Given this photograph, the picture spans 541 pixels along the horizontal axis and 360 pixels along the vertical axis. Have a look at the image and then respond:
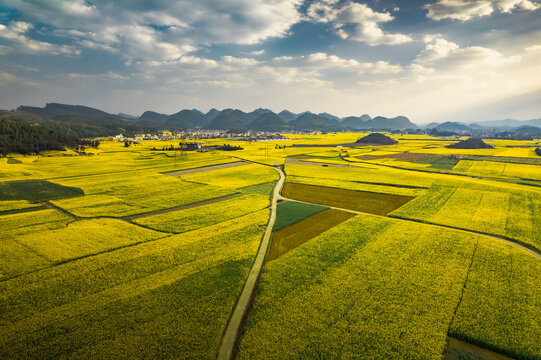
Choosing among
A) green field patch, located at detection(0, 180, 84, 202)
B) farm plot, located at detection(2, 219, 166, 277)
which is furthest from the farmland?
green field patch, located at detection(0, 180, 84, 202)

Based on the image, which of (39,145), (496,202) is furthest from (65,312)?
(39,145)

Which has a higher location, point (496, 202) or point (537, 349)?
point (496, 202)

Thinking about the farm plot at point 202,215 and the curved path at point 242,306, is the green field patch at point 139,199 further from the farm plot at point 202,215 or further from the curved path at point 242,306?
the curved path at point 242,306

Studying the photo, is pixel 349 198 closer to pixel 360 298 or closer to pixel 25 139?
pixel 360 298

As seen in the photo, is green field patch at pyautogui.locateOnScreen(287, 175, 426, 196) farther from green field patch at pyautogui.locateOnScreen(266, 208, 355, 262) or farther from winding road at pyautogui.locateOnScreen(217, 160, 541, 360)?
green field patch at pyautogui.locateOnScreen(266, 208, 355, 262)

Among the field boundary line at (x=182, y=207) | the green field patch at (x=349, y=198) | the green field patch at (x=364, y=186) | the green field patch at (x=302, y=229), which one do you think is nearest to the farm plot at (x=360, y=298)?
the green field patch at (x=302, y=229)

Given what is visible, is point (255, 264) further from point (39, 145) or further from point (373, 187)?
point (39, 145)

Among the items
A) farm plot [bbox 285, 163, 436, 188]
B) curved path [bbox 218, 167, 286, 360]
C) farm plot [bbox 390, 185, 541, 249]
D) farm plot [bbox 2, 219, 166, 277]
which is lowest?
curved path [bbox 218, 167, 286, 360]
